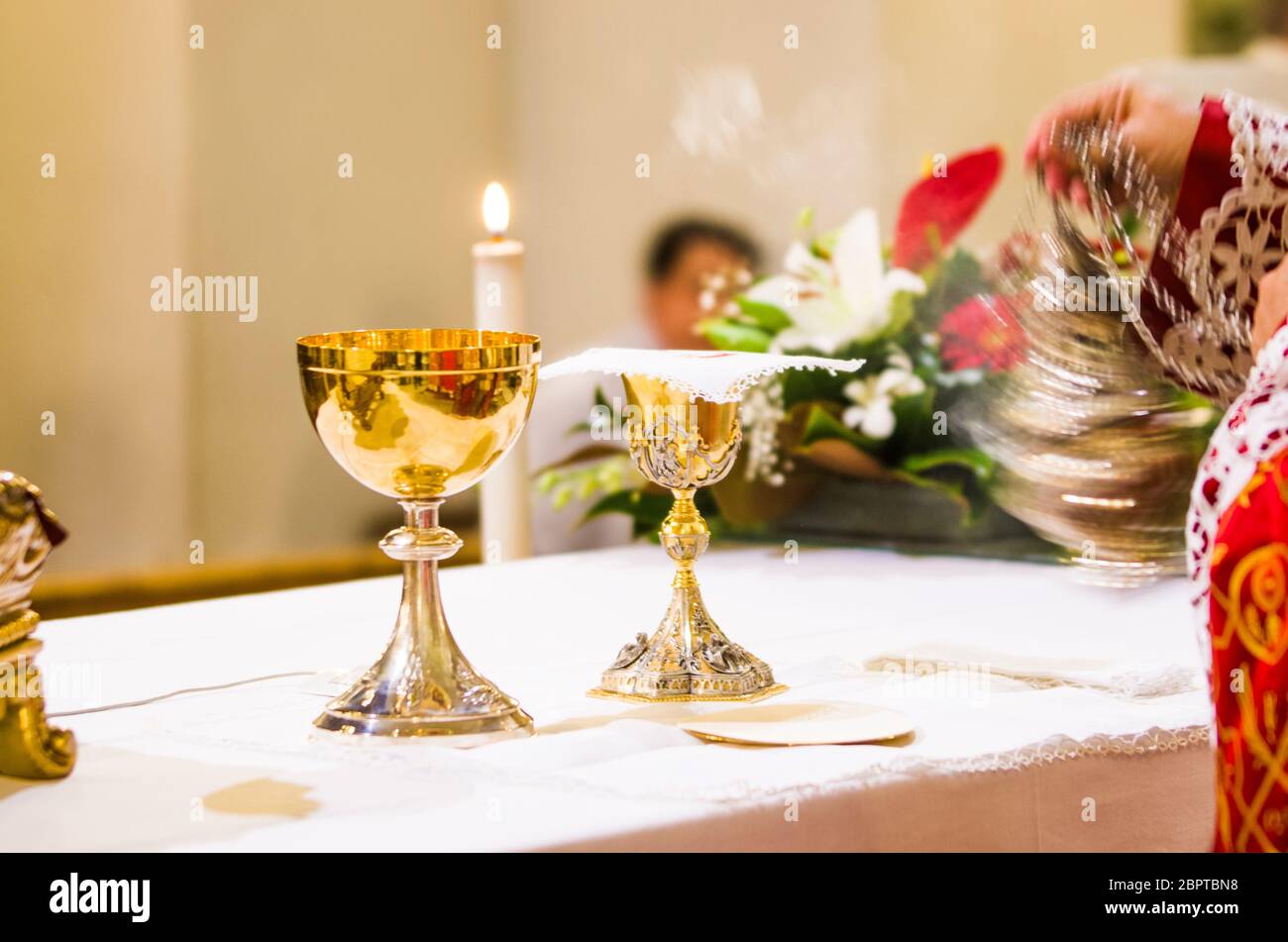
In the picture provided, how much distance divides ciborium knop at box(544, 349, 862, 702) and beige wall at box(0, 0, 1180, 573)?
4.28 feet

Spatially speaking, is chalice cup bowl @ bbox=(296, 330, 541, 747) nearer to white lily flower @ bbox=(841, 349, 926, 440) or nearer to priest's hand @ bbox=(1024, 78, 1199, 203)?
priest's hand @ bbox=(1024, 78, 1199, 203)

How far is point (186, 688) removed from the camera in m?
0.87

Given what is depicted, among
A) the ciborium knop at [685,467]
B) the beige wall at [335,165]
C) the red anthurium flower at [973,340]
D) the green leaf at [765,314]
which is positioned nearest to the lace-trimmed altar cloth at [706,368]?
the ciborium knop at [685,467]

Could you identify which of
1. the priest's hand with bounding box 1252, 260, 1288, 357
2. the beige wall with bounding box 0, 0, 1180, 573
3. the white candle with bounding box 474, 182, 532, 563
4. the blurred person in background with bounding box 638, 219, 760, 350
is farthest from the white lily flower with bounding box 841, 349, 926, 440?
the blurred person in background with bounding box 638, 219, 760, 350

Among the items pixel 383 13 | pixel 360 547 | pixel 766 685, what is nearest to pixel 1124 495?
pixel 766 685

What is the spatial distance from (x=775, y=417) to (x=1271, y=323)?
1.84 feet

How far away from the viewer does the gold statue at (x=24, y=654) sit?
2.16 feet

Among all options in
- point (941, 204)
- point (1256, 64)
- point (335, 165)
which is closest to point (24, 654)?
point (941, 204)

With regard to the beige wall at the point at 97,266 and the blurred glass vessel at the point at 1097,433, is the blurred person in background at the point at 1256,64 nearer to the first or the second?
the blurred glass vessel at the point at 1097,433

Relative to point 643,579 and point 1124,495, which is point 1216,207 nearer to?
point 1124,495

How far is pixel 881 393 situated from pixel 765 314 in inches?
5.8

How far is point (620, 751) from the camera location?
72 centimetres

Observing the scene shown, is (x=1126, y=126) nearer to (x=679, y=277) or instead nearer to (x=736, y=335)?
(x=736, y=335)

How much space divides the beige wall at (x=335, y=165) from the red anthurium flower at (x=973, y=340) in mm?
753
